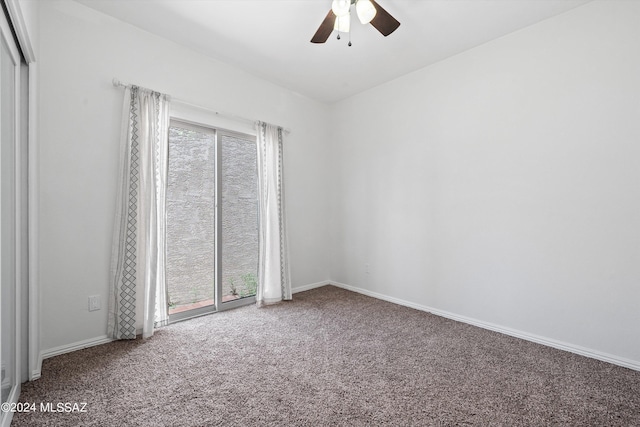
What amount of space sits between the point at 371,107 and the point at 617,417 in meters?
3.48

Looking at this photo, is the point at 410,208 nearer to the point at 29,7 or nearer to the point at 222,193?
the point at 222,193

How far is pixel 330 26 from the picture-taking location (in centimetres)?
214

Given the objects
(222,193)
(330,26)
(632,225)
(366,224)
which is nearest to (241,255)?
(222,193)

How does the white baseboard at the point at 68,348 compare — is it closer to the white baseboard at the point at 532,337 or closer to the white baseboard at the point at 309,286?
the white baseboard at the point at 309,286

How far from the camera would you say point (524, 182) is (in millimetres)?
A: 2564

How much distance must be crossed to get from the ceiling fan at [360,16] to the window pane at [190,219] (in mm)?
1679

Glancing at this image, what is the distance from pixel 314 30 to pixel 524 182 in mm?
2312

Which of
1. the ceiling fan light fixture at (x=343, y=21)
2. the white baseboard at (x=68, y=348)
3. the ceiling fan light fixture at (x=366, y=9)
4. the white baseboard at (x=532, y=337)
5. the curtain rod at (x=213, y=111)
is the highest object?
the ceiling fan light fixture at (x=343, y=21)

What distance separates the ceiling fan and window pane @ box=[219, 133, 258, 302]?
1.61 metres

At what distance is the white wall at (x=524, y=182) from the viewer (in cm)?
214

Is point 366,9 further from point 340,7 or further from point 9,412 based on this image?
point 9,412

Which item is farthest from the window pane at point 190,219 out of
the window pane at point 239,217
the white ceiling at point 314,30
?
the white ceiling at point 314,30

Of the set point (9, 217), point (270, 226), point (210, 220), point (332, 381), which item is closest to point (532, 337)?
point (332, 381)

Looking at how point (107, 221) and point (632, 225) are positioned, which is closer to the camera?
point (632, 225)
